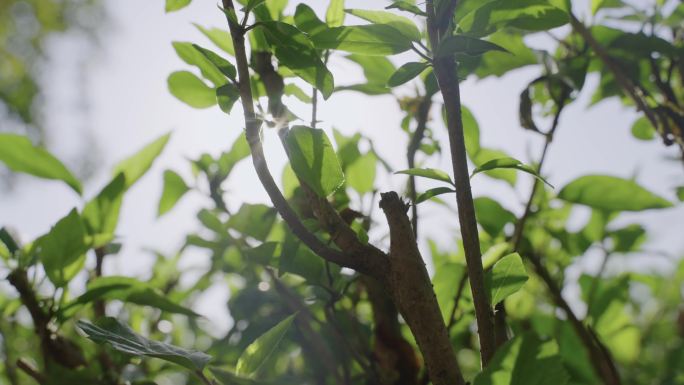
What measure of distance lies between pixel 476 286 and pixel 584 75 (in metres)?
0.35

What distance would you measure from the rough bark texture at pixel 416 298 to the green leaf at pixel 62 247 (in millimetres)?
322

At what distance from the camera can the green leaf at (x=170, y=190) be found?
0.67 m

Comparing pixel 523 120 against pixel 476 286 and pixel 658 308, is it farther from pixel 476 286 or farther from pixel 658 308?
pixel 658 308

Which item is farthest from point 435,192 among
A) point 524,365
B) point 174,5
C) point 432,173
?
point 174,5

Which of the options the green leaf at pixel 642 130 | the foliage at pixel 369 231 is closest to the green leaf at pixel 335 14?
the foliage at pixel 369 231

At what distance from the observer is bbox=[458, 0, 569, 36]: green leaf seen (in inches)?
15.4

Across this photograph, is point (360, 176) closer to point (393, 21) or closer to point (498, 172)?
point (498, 172)

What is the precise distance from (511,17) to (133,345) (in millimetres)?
315

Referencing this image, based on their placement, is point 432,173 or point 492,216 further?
point 492,216

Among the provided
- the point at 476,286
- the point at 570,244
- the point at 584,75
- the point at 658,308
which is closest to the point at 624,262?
the point at 658,308

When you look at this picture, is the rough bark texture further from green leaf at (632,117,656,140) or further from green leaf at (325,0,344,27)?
green leaf at (632,117,656,140)

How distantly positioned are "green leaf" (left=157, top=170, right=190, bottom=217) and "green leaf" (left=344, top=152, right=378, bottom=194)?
179mm

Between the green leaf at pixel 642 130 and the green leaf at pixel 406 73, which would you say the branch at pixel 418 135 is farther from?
the green leaf at pixel 642 130

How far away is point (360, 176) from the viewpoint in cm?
65
